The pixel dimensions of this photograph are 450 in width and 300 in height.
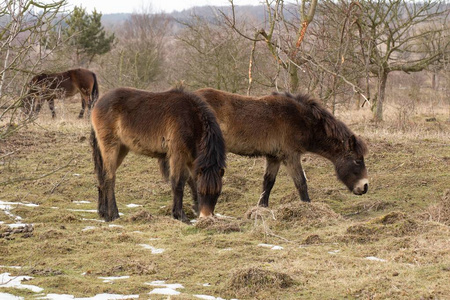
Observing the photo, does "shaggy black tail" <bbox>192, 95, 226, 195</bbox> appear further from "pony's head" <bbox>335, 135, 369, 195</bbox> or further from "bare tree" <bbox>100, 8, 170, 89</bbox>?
"bare tree" <bbox>100, 8, 170, 89</bbox>

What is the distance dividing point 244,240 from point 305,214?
1.38 meters

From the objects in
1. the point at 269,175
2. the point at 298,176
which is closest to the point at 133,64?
the point at 269,175

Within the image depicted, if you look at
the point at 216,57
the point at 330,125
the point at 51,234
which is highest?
the point at 216,57

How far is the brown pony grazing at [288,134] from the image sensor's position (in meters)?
8.45

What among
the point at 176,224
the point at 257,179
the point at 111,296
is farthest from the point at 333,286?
the point at 257,179

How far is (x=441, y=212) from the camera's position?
21.4ft

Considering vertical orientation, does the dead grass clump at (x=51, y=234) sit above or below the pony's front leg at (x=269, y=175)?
below

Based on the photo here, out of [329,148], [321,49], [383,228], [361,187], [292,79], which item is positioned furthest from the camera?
[321,49]

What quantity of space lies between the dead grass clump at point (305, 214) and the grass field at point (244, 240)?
0.06ft

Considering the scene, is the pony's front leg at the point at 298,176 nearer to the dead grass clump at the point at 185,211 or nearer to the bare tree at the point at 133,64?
the dead grass clump at the point at 185,211

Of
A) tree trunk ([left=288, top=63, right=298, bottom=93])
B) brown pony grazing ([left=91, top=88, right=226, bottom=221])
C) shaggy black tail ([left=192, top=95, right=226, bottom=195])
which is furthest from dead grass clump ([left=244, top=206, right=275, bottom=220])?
tree trunk ([left=288, top=63, right=298, bottom=93])

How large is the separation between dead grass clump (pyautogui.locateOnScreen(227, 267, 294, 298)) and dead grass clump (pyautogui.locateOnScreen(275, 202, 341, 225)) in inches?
93.7

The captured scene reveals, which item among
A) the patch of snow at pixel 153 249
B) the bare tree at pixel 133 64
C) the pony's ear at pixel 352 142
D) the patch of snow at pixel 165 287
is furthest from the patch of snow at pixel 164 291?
the bare tree at pixel 133 64

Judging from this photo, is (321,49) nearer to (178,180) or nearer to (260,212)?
(178,180)
